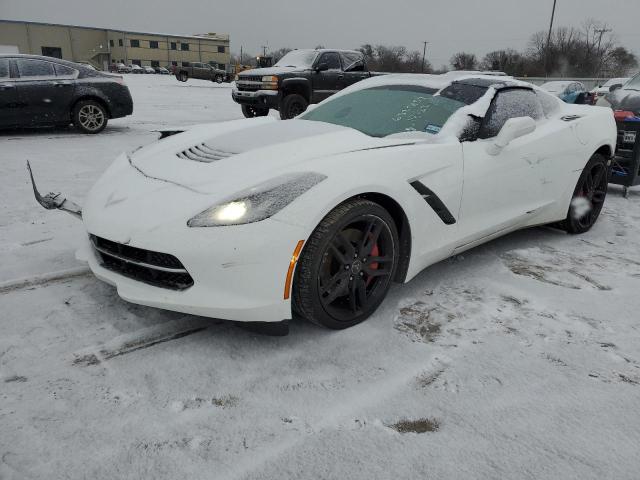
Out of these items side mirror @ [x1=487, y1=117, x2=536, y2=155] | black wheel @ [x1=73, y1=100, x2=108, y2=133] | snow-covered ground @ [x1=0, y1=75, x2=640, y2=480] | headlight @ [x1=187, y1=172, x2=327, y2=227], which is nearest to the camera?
snow-covered ground @ [x1=0, y1=75, x2=640, y2=480]

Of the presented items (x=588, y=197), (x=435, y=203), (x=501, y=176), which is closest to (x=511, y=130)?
(x=501, y=176)

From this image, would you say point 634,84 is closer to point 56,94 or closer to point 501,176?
point 501,176

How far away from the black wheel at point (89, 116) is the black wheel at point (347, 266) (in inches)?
302

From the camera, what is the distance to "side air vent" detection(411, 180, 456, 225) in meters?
2.78

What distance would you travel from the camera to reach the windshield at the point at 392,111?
3172mm

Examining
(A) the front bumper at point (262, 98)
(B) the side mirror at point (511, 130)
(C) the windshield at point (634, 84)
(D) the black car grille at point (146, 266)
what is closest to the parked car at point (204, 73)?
(A) the front bumper at point (262, 98)

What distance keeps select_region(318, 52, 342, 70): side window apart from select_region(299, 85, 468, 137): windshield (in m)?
8.71

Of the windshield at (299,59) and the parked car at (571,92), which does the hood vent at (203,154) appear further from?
the parked car at (571,92)

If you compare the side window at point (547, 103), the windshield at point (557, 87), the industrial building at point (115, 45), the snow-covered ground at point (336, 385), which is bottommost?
the snow-covered ground at point (336, 385)

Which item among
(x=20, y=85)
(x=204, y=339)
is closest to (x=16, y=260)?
(x=204, y=339)

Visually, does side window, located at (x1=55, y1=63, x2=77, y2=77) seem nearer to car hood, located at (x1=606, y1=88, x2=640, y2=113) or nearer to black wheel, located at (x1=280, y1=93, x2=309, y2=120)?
black wheel, located at (x1=280, y1=93, x2=309, y2=120)

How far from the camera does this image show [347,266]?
2541 mm

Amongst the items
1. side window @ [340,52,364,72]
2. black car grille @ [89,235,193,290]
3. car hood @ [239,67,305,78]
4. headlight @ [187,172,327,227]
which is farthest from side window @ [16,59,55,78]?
headlight @ [187,172,327,227]

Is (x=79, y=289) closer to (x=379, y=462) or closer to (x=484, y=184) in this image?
(x=379, y=462)
